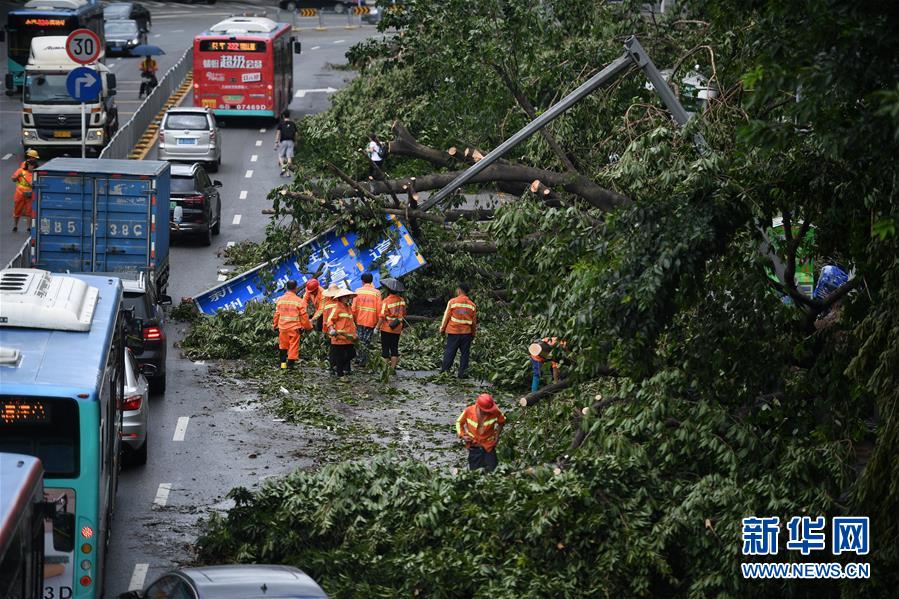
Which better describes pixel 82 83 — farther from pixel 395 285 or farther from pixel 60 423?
pixel 60 423

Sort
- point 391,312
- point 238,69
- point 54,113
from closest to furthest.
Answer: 1. point 391,312
2. point 54,113
3. point 238,69

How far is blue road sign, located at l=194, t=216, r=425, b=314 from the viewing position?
21.7m

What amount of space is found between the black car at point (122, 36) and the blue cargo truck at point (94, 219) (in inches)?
1456

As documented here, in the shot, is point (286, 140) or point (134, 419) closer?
point (134, 419)

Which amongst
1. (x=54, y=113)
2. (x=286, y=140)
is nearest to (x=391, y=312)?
(x=286, y=140)

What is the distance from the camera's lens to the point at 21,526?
874cm

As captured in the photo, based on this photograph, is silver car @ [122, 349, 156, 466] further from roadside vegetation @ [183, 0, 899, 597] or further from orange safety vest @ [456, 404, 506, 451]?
orange safety vest @ [456, 404, 506, 451]

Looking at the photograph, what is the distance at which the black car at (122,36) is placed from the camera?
5800cm


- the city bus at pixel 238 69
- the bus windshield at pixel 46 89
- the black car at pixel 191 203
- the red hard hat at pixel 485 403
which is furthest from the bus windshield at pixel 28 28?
the red hard hat at pixel 485 403

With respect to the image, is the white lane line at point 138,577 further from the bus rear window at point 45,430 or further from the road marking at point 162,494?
the bus rear window at point 45,430

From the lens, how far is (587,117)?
1998 centimetres

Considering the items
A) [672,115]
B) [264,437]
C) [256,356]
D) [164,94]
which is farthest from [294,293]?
[164,94]

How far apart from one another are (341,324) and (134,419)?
15.6 feet

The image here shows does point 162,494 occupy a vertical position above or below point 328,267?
below
